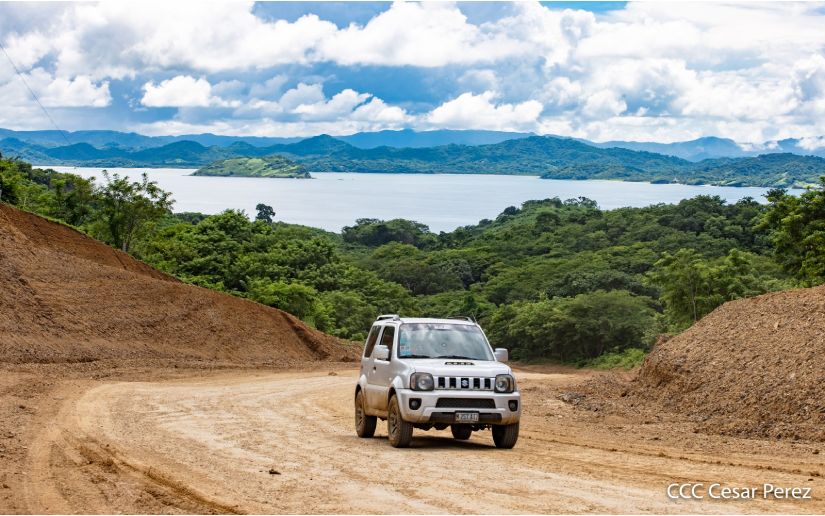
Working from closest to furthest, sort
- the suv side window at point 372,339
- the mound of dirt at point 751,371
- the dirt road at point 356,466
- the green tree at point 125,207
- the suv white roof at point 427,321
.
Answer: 1. the dirt road at point 356,466
2. the suv white roof at point 427,321
3. the suv side window at point 372,339
4. the mound of dirt at point 751,371
5. the green tree at point 125,207

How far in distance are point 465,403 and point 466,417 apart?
0.71 feet

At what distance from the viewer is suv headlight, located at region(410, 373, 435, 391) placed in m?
14.1

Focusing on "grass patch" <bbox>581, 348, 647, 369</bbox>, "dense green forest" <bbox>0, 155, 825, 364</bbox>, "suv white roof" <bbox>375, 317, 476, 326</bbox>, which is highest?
"suv white roof" <bbox>375, 317, 476, 326</bbox>

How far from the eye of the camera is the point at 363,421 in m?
16.0

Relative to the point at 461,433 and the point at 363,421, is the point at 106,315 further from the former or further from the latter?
the point at 461,433

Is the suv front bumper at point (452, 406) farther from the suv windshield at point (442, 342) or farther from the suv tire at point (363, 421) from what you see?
the suv tire at point (363, 421)

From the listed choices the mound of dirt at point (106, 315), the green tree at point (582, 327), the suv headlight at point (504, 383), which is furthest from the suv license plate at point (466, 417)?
the green tree at point (582, 327)

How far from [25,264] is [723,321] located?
26.9 m

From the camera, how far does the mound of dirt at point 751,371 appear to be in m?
16.8

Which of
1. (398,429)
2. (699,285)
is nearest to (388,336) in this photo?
(398,429)

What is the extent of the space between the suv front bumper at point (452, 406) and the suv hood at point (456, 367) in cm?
28

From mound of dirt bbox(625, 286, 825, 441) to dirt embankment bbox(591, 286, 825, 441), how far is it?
0.06 ft

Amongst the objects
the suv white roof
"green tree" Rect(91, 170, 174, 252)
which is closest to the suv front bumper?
the suv white roof

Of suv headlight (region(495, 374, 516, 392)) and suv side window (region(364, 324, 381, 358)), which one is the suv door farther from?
suv headlight (region(495, 374, 516, 392))
